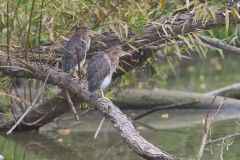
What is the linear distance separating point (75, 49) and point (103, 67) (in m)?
0.32

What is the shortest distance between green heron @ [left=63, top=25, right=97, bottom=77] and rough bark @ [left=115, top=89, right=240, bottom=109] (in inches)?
136

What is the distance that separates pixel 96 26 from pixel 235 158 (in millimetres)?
1846

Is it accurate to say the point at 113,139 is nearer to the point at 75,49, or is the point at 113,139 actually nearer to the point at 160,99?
the point at 160,99

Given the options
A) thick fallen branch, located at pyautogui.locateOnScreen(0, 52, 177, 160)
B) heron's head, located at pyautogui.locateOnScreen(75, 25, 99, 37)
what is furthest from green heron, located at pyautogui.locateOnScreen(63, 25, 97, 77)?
thick fallen branch, located at pyautogui.locateOnScreen(0, 52, 177, 160)

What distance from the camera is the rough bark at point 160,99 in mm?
9797

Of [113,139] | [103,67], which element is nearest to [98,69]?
[103,67]

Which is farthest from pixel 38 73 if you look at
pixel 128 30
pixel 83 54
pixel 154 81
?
pixel 154 81

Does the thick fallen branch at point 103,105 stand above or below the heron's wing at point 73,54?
below

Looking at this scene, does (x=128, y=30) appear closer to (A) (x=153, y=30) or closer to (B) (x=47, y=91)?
(A) (x=153, y=30)

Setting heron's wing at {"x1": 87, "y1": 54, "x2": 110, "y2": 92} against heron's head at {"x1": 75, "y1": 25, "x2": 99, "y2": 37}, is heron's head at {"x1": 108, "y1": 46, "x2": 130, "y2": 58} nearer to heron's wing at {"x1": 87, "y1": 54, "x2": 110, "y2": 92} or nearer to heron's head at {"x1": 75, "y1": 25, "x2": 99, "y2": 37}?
heron's wing at {"x1": 87, "y1": 54, "x2": 110, "y2": 92}

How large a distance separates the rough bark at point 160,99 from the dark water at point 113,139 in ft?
0.43

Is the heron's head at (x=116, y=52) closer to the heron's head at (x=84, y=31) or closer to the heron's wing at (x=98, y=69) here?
the heron's wing at (x=98, y=69)

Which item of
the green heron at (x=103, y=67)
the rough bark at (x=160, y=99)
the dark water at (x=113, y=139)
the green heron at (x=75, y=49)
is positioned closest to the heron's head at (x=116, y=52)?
the green heron at (x=103, y=67)

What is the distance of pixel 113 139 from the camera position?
8.23 metres
